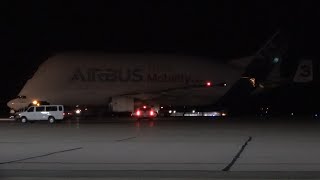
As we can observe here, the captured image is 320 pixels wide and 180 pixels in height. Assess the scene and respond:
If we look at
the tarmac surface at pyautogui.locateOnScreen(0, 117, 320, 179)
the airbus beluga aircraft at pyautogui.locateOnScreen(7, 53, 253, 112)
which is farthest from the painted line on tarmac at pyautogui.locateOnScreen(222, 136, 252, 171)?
the airbus beluga aircraft at pyautogui.locateOnScreen(7, 53, 253, 112)

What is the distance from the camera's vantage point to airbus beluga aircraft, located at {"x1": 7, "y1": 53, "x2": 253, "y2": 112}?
64.0m

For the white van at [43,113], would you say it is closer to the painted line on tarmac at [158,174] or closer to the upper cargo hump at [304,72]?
the upper cargo hump at [304,72]

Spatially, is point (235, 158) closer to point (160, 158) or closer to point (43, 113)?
point (160, 158)

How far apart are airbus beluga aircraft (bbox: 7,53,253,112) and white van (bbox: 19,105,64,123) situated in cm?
1195

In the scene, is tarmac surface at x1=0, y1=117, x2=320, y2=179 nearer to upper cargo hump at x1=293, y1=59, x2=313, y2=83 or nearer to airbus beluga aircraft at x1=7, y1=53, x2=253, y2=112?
airbus beluga aircraft at x1=7, y1=53, x2=253, y2=112

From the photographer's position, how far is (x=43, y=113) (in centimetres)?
5041

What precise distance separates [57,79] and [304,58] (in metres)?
29.9

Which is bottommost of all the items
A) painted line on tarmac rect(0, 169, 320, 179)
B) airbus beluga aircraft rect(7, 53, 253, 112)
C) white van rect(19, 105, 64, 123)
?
painted line on tarmac rect(0, 169, 320, 179)

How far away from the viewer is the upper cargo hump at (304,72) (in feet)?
240

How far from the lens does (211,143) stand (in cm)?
2627

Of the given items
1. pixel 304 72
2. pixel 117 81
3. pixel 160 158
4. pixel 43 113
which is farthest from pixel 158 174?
pixel 304 72

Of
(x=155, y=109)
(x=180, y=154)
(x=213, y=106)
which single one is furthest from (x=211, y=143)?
(x=213, y=106)

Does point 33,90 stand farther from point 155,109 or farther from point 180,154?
point 180,154

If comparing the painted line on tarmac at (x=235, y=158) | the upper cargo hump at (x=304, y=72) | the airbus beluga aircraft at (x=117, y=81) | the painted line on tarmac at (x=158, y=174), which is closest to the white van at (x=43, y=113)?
the airbus beluga aircraft at (x=117, y=81)
